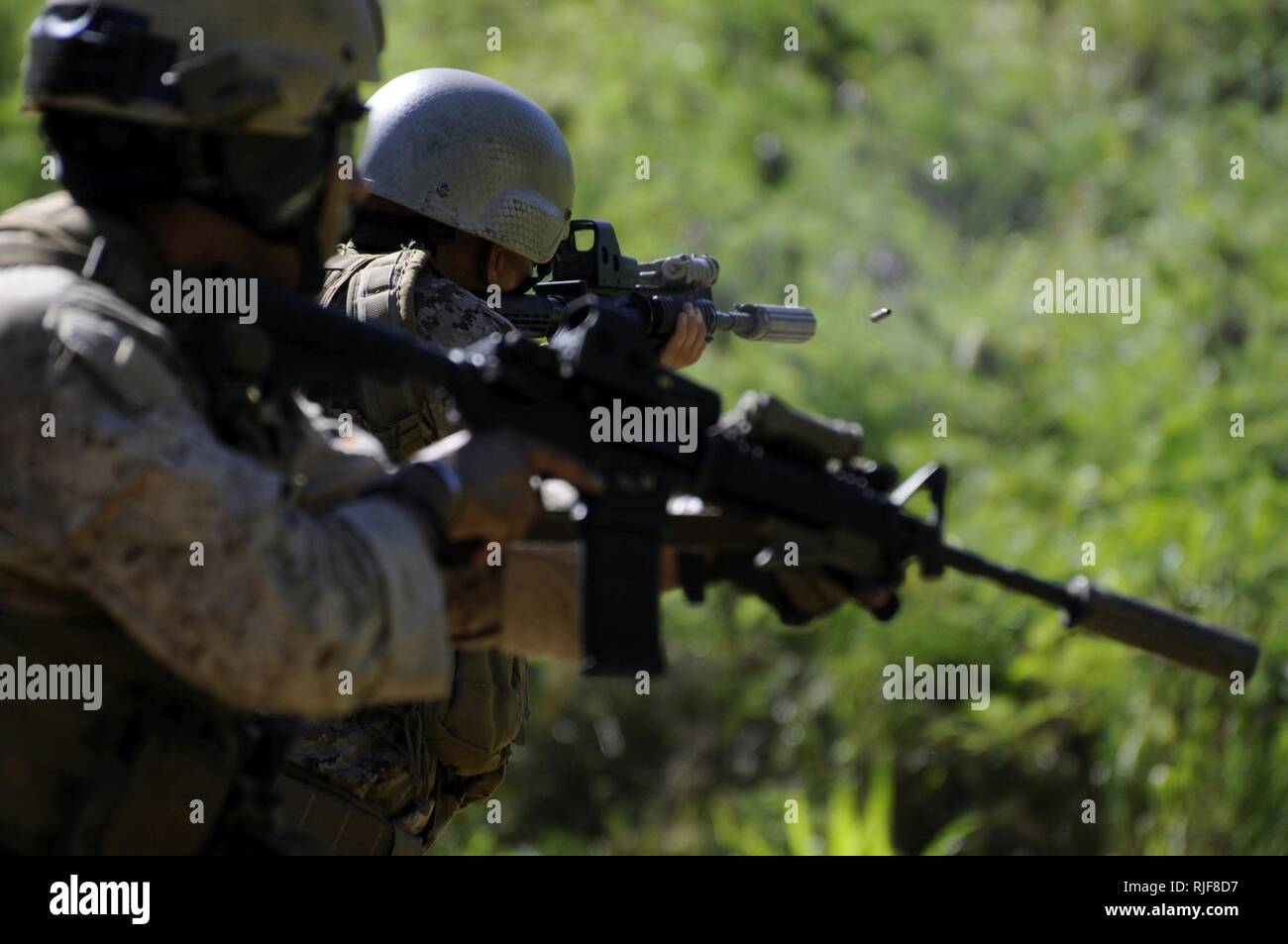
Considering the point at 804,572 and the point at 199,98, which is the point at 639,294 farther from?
the point at 199,98

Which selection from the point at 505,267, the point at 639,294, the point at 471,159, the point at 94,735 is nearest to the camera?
the point at 94,735

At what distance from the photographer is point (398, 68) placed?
13.1 metres

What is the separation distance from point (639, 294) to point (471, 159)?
60 cm

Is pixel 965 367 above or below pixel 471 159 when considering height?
A: above

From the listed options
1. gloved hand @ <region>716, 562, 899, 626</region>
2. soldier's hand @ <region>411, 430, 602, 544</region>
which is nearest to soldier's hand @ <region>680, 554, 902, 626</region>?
gloved hand @ <region>716, 562, 899, 626</region>

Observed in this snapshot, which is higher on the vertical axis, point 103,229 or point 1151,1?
point 1151,1

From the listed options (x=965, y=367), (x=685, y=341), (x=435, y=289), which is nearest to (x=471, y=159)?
(x=435, y=289)

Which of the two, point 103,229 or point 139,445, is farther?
point 103,229

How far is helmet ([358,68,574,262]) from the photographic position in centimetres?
459

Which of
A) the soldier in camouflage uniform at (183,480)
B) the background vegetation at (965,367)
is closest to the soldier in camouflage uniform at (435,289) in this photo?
the soldier in camouflage uniform at (183,480)

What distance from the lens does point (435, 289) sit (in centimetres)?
420
